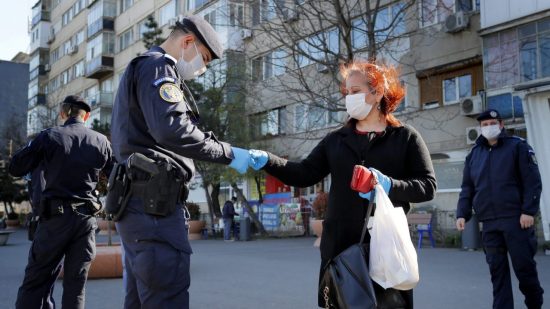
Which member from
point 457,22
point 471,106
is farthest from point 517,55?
point 457,22

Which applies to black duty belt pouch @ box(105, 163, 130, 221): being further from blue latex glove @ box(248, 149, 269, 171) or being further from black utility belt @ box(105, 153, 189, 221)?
blue latex glove @ box(248, 149, 269, 171)

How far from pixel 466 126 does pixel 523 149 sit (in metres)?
14.3

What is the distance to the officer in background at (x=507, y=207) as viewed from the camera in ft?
17.0

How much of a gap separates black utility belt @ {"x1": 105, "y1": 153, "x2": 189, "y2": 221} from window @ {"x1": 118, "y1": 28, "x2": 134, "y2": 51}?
133ft

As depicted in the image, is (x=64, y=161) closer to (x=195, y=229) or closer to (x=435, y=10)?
(x=435, y=10)

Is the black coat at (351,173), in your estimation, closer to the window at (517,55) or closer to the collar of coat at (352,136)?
the collar of coat at (352,136)

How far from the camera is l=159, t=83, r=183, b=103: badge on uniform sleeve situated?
2822mm

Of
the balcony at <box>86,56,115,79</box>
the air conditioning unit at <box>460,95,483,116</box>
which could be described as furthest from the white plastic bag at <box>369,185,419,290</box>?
the balcony at <box>86,56,115,79</box>

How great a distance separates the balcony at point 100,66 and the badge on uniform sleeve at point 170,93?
42316 millimetres

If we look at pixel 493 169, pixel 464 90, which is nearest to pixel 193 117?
pixel 493 169

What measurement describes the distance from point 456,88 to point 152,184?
18471mm

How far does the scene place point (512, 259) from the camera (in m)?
5.21

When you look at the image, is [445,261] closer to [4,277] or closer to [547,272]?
[547,272]

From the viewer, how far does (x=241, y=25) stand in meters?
17.6
